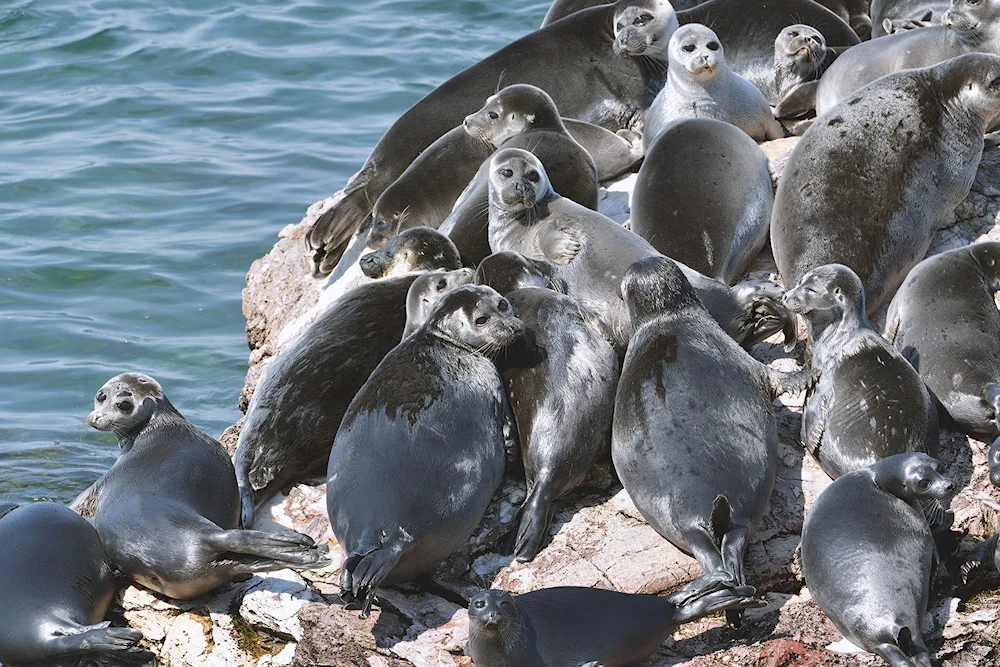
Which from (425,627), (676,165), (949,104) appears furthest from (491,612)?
(949,104)

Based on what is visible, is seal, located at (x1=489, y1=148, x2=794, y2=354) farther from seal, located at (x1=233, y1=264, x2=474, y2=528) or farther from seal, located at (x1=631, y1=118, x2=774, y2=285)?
seal, located at (x1=233, y1=264, x2=474, y2=528)

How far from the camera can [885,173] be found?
229 inches

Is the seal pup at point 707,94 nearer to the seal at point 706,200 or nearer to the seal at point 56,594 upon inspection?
the seal at point 706,200

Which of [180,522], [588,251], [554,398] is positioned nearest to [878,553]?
[554,398]

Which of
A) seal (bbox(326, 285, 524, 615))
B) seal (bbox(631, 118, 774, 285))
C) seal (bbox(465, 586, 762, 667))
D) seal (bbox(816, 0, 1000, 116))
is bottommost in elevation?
seal (bbox(465, 586, 762, 667))

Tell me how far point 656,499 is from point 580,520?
1.37 ft

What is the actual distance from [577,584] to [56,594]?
1.65 metres

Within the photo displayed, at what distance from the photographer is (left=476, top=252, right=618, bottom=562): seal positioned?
4598mm

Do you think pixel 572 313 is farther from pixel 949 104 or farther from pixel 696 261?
pixel 949 104

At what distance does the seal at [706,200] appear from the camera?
5.84 m

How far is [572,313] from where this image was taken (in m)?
5.11

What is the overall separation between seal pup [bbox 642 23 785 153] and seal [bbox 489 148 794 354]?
1.50 m

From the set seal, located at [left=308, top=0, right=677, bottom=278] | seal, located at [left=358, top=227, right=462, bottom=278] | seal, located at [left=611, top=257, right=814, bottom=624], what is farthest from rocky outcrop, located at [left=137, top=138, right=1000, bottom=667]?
seal, located at [left=308, top=0, right=677, bottom=278]

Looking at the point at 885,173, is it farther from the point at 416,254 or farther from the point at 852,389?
the point at 416,254
